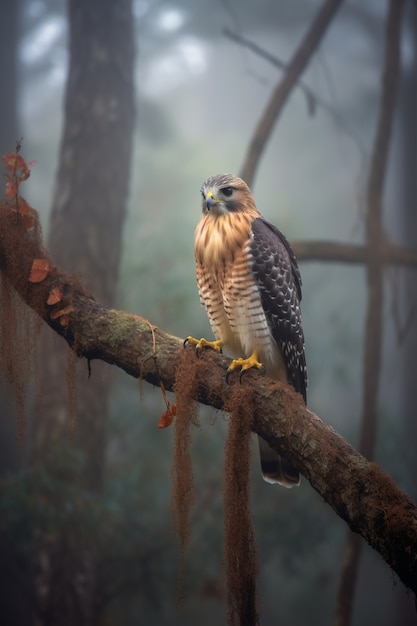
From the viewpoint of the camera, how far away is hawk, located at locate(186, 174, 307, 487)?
2.44 m

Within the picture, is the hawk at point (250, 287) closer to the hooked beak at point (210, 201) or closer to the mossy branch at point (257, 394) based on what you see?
the hooked beak at point (210, 201)

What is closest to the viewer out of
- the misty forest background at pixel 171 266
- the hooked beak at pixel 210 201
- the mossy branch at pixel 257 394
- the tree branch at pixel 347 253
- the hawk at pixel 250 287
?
the mossy branch at pixel 257 394

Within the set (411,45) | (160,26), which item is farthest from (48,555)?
(411,45)

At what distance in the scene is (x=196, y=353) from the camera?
2.12 metres

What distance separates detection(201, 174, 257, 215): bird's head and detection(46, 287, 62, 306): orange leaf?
0.80m

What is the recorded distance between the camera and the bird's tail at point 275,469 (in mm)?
2613

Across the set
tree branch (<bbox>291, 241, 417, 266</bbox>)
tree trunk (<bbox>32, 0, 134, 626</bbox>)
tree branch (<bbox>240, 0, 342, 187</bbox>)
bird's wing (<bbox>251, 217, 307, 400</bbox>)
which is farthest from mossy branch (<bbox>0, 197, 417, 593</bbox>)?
tree branch (<bbox>291, 241, 417, 266</bbox>)

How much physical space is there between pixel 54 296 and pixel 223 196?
36.6 inches

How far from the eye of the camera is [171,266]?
6.26 m

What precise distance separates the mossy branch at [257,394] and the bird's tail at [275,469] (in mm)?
652

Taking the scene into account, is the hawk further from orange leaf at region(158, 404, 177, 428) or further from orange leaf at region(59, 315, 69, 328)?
orange leaf at region(59, 315, 69, 328)

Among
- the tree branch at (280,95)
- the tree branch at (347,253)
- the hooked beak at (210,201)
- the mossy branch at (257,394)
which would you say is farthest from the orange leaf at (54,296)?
the tree branch at (347,253)

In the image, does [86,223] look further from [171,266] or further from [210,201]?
[210,201]

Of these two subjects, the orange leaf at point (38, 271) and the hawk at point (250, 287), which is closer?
the orange leaf at point (38, 271)
